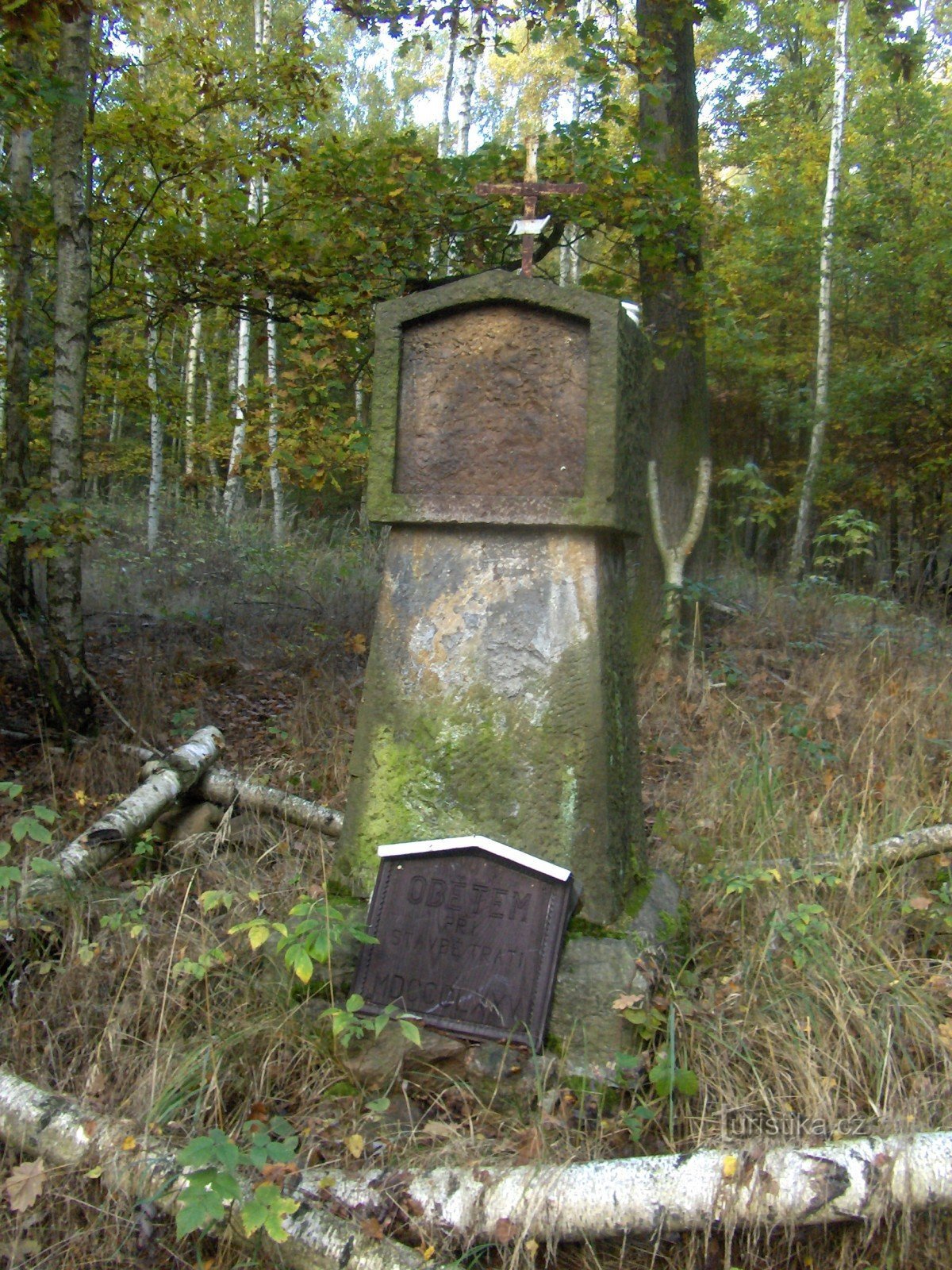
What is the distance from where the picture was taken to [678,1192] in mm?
2297

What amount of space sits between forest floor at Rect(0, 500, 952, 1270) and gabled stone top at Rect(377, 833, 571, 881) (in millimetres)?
448

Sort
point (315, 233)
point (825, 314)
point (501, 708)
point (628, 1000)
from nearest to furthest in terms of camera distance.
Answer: point (628, 1000)
point (501, 708)
point (315, 233)
point (825, 314)

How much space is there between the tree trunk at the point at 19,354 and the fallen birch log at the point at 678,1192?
443cm

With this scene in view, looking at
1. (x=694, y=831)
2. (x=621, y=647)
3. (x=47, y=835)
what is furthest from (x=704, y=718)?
(x=47, y=835)

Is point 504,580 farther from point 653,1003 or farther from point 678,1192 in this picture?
point 678,1192

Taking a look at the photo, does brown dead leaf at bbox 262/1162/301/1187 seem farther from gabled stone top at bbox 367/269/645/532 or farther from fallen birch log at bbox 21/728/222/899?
gabled stone top at bbox 367/269/645/532

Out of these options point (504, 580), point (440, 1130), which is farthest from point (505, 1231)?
point (504, 580)

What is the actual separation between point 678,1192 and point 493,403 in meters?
2.21

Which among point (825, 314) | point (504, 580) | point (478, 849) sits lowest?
point (478, 849)

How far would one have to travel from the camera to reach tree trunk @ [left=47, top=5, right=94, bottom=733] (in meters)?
4.88

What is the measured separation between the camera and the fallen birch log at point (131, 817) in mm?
3428

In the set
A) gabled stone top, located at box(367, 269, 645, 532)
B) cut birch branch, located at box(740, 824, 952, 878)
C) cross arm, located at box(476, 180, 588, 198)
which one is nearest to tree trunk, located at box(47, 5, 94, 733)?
gabled stone top, located at box(367, 269, 645, 532)

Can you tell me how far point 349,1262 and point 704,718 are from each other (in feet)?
11.9

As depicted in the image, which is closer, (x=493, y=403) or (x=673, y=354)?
(x=493, y=403)
